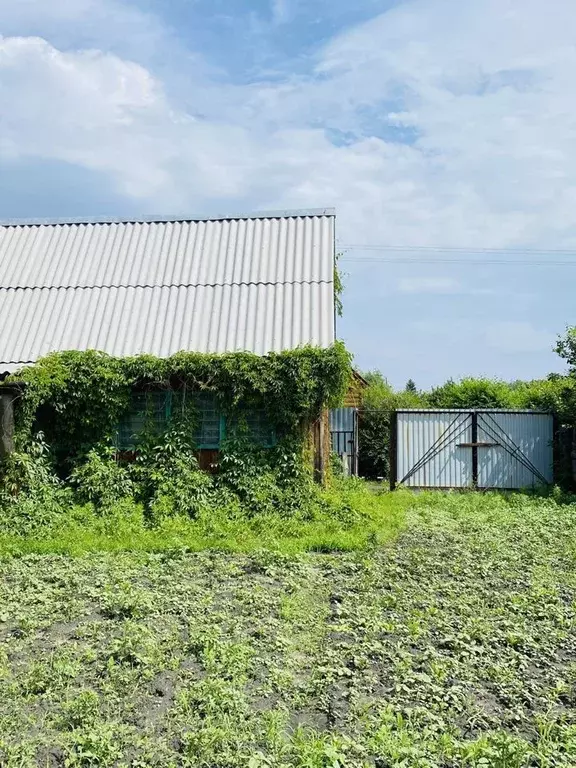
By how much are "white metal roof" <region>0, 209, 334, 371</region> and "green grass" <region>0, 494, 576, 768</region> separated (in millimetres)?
5092

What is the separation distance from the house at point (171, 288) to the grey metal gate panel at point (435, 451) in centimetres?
392

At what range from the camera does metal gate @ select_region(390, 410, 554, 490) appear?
52.3 ft

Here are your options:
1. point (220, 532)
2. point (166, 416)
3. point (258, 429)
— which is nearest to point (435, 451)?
point (258, 429)

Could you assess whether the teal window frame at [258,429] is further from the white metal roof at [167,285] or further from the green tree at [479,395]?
the green tree at [479,395]

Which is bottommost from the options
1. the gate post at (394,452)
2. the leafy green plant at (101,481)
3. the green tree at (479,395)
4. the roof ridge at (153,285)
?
the leafy green plant at (101,481)

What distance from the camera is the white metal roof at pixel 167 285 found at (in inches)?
518

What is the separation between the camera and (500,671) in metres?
5.14

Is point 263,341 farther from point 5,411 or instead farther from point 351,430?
point 351,430

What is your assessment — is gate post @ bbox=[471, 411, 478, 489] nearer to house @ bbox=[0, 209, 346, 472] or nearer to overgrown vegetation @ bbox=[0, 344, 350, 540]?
house @ bbox=[0, 209, 346, 472]

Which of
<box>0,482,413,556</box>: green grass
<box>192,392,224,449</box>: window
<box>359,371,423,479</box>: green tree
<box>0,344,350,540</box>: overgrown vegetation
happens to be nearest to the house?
<box>192,392,224,449</box>: window

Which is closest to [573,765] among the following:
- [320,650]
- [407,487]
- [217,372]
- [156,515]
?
[320,650]

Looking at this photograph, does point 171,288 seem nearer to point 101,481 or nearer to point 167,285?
point 167,285

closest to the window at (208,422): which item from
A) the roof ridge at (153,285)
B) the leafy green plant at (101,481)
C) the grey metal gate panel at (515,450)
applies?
the leafy green plant at (101,481)

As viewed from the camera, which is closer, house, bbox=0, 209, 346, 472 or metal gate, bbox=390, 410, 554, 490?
house, bbox=0, 209, 346, 472
